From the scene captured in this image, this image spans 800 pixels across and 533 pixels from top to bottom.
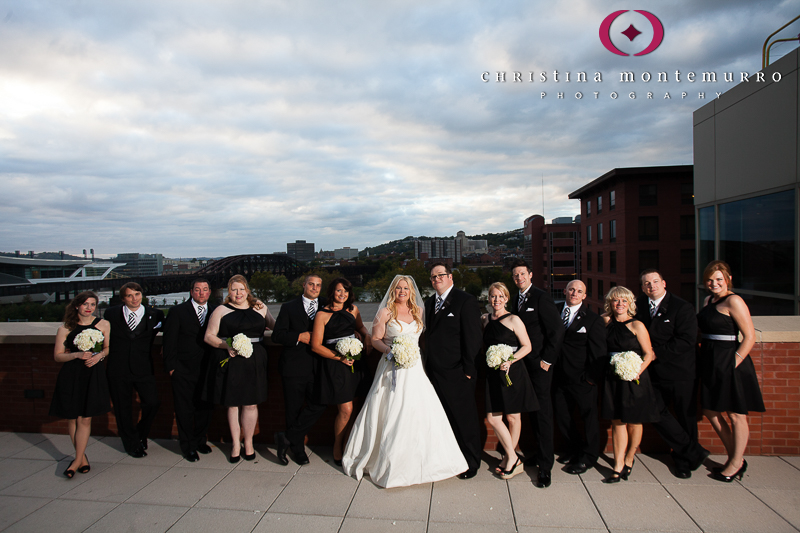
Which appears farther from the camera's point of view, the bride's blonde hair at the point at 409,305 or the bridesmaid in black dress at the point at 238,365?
the bridesmaid in black dress at the point at 238,365

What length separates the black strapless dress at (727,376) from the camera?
3.87 metres

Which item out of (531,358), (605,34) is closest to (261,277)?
(605,34)

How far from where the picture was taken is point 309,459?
15.2 feet

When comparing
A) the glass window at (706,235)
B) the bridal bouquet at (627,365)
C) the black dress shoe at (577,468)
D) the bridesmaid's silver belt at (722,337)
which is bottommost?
the black dress shoe at (577,468)

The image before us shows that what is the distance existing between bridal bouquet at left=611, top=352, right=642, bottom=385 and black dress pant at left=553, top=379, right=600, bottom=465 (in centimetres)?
38

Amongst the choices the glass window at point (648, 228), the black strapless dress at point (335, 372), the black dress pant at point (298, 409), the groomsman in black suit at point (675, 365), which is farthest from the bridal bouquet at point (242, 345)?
the glass window at point (648, 228)

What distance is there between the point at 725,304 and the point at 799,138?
9.68 m

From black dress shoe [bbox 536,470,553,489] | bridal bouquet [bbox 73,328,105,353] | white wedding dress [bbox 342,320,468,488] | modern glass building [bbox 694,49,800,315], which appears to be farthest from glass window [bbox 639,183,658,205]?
bridal bouquet [bbox 73,328,105,353]

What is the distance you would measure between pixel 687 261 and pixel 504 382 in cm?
4661

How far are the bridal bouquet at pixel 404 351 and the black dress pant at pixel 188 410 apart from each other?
239cm

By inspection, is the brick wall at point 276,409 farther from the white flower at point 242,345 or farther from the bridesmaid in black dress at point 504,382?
the white flower at point 242,345

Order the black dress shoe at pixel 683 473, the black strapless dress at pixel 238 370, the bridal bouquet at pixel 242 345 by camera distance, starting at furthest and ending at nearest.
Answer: the black strapless dress at pixel 238 370 < the bridal bouquet at pixel 242 345 < the black dress shoe at pixel 683 473

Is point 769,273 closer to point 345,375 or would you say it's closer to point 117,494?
point 345,375

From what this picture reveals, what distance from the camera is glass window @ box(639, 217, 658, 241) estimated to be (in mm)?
42469
